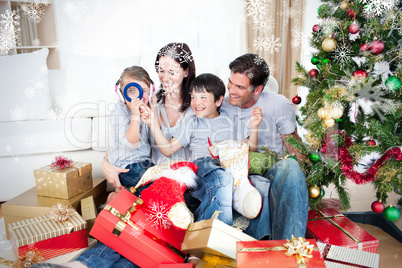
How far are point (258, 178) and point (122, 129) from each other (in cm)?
64

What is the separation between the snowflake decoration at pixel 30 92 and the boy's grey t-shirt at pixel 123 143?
62 centimetres

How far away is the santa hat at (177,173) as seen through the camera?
42.3 inches

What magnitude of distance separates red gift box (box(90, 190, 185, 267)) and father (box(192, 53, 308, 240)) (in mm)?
140

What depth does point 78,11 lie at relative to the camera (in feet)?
4.55

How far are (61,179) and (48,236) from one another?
34 cm

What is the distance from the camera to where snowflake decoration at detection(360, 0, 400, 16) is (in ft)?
3.12

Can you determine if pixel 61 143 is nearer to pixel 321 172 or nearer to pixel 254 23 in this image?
pixel 254 23

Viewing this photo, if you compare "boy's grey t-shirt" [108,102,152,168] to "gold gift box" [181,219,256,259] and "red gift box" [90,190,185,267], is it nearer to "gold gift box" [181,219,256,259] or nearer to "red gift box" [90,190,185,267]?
"red gift box" [90,190,185,267]

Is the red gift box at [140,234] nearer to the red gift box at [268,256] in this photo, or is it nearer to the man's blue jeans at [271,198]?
the man's blue jeans at [271,198]

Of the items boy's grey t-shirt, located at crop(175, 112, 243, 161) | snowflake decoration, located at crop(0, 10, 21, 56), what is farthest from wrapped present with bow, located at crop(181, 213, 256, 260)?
snowflake decoration, located at crop(0, 10, 21, 56)

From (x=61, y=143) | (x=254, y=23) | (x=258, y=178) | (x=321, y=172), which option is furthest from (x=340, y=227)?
(x=61, y=143)

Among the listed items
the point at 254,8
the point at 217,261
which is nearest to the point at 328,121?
the point at 217,261

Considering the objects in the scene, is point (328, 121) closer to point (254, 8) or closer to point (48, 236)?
point (254, 8)

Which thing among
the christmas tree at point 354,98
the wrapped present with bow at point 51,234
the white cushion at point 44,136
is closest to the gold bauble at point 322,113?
the christmas tree at point 354,98
